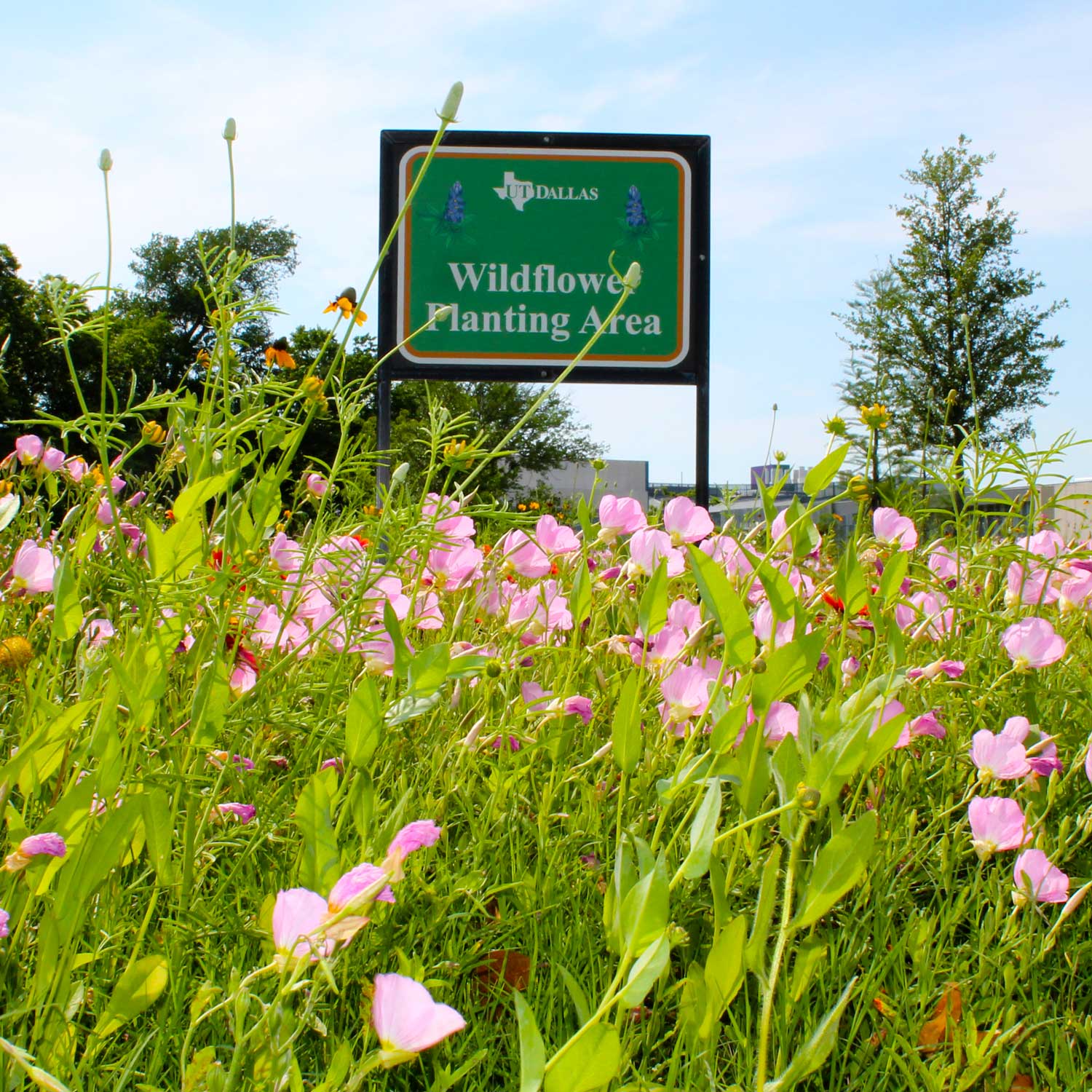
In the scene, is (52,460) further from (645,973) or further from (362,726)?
(645,973)

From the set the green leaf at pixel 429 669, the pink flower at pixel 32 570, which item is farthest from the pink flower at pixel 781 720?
the pink flower at pixel 32 570

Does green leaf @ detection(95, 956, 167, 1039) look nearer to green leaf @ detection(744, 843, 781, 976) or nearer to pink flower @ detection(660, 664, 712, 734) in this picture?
green leaf @ detection(744, 843, 781, 976)

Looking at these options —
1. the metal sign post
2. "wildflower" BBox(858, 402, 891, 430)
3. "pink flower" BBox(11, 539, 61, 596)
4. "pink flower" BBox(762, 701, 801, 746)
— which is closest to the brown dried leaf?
"pink flower" BBox(762, 701, 801, 746)

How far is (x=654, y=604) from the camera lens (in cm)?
100

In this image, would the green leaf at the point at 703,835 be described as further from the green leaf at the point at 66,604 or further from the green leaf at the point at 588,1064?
the green leaf at the point at 66,604

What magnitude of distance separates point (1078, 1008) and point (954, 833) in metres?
0.24

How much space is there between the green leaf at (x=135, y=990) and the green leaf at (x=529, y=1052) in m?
0.28

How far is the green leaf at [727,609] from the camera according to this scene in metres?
0.82

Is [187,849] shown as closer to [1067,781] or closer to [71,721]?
[71,721]

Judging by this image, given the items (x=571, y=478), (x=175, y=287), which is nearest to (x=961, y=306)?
(x=571, y=478)

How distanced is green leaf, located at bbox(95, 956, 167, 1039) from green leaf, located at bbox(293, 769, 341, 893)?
0.11 m

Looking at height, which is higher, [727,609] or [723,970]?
[727,609]

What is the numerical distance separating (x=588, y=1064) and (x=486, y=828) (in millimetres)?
481

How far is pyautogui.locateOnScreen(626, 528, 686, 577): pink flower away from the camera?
1.30m
